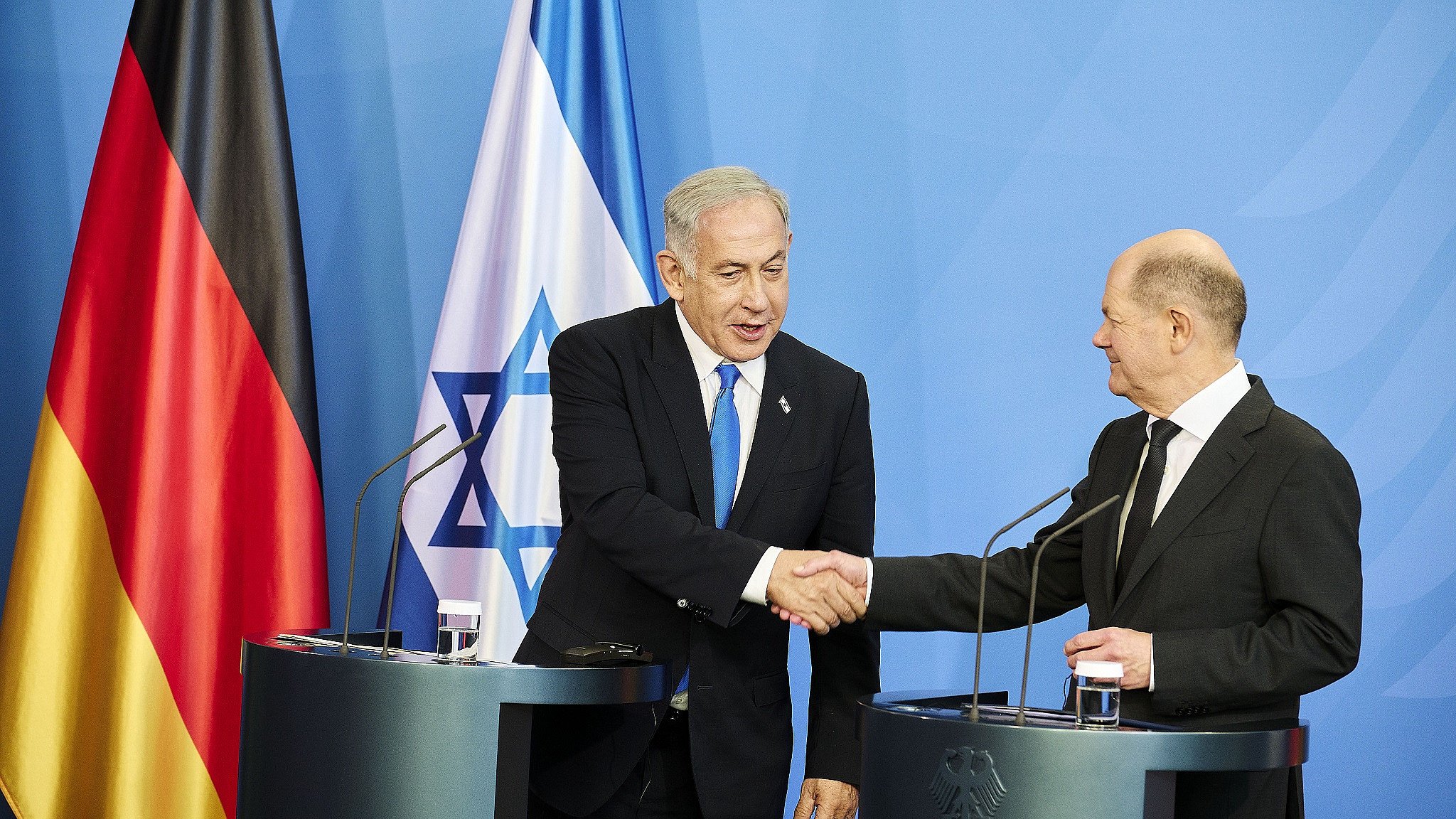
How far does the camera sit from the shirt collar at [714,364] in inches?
99.5

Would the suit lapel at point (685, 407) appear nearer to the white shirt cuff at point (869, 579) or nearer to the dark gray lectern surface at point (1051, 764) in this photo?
the white shirt cuff at point (869, 579)

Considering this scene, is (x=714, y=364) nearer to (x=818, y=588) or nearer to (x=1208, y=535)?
(x=818, y=588)

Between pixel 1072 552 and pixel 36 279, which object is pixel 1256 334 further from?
pixel 36 279

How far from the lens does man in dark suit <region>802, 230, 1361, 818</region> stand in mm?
1906

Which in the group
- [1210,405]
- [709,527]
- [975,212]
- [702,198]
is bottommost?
[709,527]

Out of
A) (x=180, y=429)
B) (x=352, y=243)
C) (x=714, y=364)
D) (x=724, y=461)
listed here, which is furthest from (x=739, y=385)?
(x=352, y=243)

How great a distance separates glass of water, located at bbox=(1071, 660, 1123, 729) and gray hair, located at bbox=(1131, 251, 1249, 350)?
0.72m

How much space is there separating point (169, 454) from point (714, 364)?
1.57m

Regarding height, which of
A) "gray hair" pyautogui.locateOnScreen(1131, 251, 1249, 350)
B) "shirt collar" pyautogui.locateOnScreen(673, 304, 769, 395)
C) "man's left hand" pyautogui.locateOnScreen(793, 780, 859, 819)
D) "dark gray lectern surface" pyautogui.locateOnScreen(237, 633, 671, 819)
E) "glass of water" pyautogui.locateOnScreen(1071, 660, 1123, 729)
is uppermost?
"gray hair" pyautogui.locateOnScreen(1131, 251, 1249, 350)

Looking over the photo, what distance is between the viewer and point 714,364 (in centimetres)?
253

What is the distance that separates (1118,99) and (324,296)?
2277 millimetres

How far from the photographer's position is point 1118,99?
365 cm

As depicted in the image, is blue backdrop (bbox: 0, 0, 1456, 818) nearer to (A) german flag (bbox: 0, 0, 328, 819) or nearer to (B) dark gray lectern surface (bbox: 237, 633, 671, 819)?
(A) german flag (bbox: 0, 0, 328, 819)

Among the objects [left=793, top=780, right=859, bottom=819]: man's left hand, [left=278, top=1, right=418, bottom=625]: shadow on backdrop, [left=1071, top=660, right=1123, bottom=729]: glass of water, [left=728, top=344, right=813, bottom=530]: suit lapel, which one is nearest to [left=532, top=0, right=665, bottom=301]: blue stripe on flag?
[left=278, top=1, right=418, bottom=625]: shadow on backdrop
